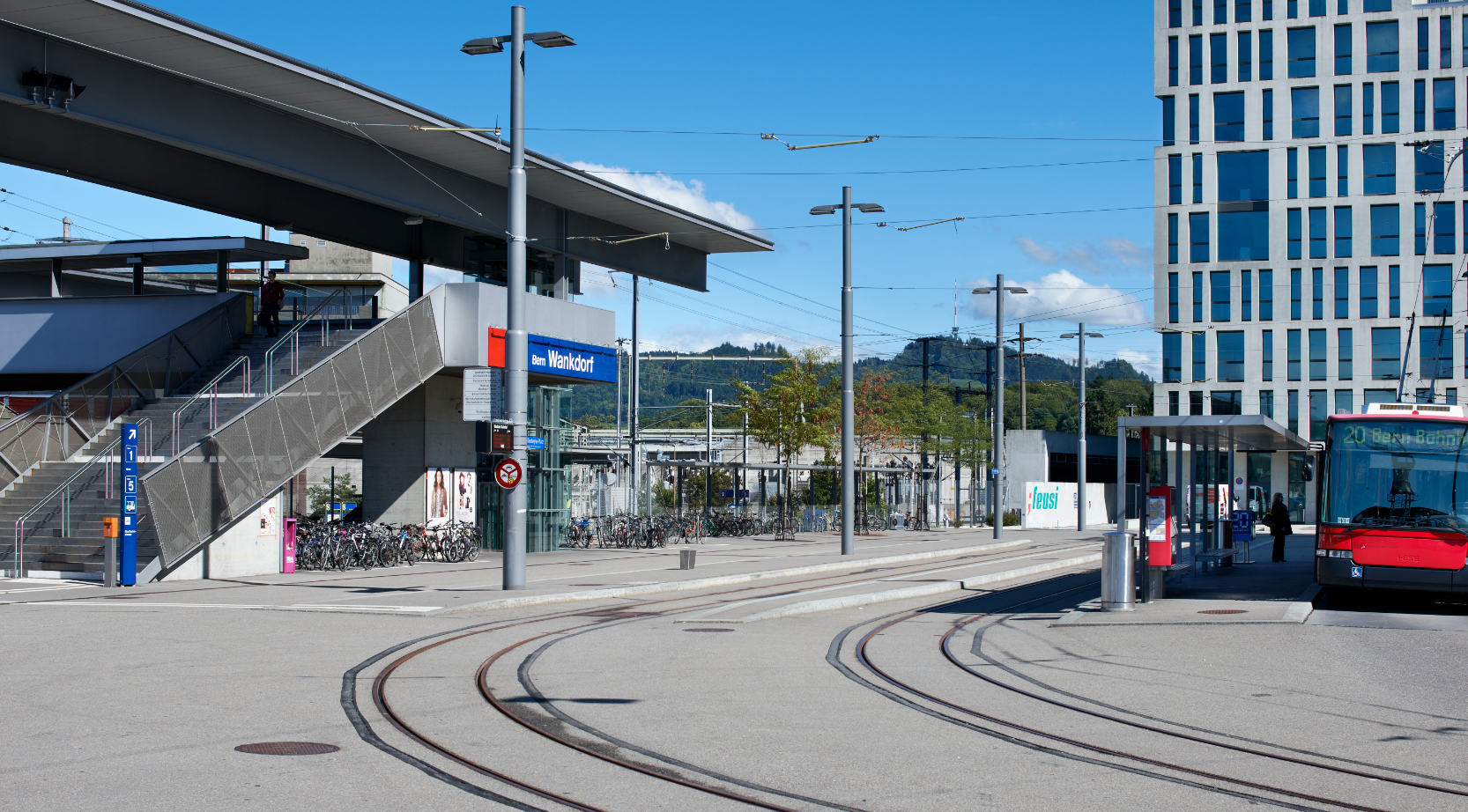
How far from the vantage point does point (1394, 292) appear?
2598 inches

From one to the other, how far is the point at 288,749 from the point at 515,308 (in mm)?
12943

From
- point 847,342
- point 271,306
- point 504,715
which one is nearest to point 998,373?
point 847,342

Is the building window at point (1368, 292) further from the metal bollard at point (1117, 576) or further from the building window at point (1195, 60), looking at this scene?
the metal bollard at point (1117, 576)

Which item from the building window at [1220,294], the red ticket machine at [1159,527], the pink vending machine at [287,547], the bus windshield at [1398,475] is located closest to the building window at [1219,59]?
the building window at [1220,294]

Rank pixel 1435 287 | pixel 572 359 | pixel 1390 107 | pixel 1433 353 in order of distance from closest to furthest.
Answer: pixel 572 359 → pixel 1433 353 → pixel 1435 287 → pixel 1390 107

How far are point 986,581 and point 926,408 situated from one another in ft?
135

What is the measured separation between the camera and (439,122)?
27.3 metres

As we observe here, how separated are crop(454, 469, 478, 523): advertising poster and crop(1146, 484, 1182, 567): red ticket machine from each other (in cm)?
1813

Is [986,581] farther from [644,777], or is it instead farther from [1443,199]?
[1443,199]

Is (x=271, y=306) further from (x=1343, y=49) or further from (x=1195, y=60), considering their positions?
(x=1343, y=49)

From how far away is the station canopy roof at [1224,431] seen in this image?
18.7 m

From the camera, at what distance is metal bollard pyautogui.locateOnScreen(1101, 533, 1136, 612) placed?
18.3m

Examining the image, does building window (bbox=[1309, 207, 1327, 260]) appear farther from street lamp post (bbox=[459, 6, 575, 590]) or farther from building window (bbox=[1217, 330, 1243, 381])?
street lamp post (bbox=[459, 6, 575, 590])

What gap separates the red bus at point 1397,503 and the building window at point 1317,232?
52334 millimetres
